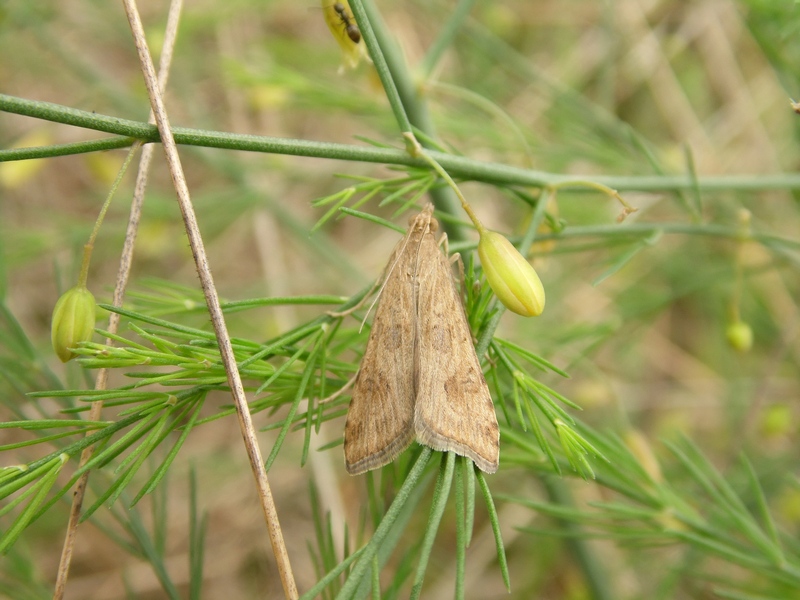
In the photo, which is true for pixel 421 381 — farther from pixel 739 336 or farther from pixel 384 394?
pixel 739 336

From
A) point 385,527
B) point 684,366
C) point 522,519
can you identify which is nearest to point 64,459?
point 385,527

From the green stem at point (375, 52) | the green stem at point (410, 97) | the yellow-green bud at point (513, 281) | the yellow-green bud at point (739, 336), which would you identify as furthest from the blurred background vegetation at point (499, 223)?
the green stem at point (375, 52)

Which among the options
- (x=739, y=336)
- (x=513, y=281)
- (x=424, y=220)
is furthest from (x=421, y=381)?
(x=739, y=336)

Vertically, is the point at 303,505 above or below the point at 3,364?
below

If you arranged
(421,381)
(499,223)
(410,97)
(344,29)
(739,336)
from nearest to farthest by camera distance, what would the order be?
(421,381), (344,29), (410,97), (739,336), (499,223)

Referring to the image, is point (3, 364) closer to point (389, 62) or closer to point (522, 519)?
point (389, 62)

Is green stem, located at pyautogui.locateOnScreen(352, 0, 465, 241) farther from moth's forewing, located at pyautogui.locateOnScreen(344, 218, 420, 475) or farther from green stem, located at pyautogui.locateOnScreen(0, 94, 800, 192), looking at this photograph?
moth's forewing, located at pyautogui.locateOnScreen(344, 218, 420, 475)

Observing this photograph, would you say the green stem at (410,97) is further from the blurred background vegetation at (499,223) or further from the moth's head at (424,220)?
the blurred background vegetation at (499,223)

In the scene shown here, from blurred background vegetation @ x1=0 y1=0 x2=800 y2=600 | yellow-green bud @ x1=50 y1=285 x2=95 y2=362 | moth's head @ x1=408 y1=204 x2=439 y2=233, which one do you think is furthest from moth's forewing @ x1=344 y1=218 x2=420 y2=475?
blurred background vegetation @ x1=0 y1=0 x2=800 y2=600
